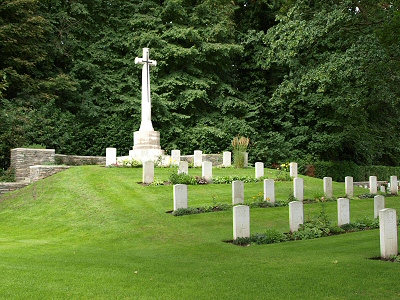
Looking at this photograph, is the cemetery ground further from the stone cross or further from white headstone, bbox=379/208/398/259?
the stone cross

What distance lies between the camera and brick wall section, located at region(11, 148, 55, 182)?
18797 mm

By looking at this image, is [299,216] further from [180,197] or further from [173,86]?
[173,86]

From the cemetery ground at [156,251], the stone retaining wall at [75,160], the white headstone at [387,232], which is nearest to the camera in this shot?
the cemetery ground at [156,251]

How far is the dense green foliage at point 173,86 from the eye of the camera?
74.2ft

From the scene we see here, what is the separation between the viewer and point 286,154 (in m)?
26.8

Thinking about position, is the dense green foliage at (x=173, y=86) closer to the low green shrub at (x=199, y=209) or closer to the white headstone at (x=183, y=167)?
the white headstone at (x=183, y=167)

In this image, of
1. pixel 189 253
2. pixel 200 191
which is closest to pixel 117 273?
pixel 189 253

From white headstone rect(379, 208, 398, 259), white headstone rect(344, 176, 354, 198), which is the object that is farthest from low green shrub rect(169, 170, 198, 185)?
white headstone rect(379, 208, 398, 259)

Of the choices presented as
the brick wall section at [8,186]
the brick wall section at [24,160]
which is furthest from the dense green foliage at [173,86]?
the brick wall section at [8,186]

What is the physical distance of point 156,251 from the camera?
8.67 metres

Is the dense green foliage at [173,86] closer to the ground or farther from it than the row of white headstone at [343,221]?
farther from it

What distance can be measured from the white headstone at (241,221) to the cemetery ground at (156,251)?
1.43ft

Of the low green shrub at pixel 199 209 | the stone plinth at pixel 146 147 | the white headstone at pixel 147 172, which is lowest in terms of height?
the low green shrub at pixel 199 209

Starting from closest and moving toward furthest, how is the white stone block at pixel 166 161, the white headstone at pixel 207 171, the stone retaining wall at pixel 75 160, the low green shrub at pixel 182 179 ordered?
the low green shrub at pixel 182 179 → the white headstone at pixel 207 171 → the white stone block at pixel 166 161 → the stone retaining wall at pixel 75 160
